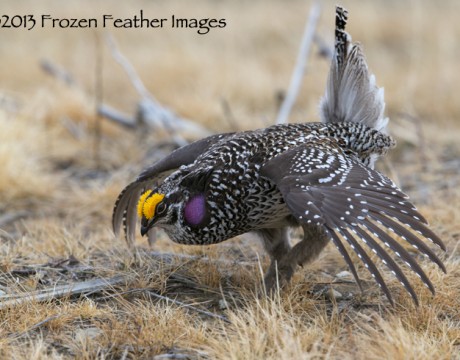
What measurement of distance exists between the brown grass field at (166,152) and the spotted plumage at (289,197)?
0.23 metres

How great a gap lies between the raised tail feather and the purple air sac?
1354mm

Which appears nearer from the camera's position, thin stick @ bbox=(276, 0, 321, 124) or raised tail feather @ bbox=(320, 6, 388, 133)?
raised tail feather @ bbox=(320, 6, 388, 133)

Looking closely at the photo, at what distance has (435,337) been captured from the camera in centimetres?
338

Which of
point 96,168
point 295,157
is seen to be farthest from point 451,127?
point 295,157

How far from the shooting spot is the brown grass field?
3.35m

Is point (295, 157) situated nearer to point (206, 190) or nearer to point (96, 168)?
point (206, 190)

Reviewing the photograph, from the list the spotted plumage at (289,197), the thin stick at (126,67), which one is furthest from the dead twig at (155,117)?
the spotted plumage at (289,197)

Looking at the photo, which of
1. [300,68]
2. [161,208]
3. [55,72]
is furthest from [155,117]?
[161,208]

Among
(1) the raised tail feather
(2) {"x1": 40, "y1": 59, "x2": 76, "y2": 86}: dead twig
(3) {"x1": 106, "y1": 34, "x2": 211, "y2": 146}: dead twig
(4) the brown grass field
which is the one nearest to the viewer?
(4) the brown grass field

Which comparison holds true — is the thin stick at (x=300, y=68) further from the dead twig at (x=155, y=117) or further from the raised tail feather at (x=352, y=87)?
the raised tail feather at (x=352, y=87)

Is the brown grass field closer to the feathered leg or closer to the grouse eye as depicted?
the feathered leg

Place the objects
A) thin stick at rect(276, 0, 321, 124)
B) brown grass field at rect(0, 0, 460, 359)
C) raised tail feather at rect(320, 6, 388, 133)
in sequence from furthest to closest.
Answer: thin stick at rect(276, 0, 321, 124), raised tail feather at rect(320, 6, 388, 133), brown grass field at rect(0, 0, 460, 359)

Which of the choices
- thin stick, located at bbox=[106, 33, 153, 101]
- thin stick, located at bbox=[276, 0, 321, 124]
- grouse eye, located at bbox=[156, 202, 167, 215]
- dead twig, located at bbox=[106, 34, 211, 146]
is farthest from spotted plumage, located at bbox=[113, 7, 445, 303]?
dead twig, located at bbox=[106, 34, 211, 146]

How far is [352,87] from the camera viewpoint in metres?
4.89
